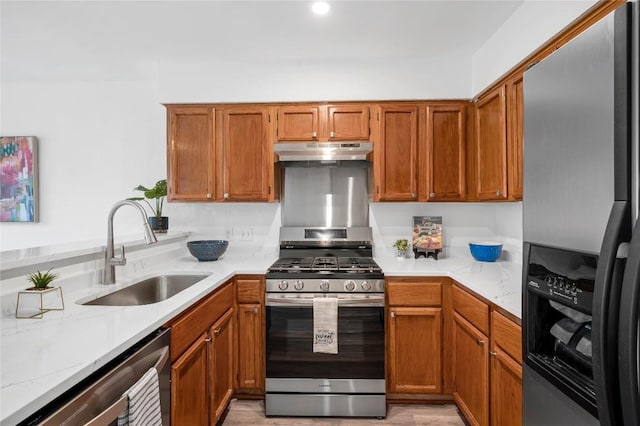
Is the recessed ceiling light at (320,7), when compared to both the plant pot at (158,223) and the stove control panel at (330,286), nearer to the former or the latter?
the stove control panel at (330,286)

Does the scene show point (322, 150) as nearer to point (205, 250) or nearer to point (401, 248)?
point (401, 248)

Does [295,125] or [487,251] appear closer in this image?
[487,251]

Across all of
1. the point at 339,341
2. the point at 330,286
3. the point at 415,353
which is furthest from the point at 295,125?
the point at 415,353

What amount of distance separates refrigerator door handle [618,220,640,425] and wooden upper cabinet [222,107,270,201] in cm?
254

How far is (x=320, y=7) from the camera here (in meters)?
2.16

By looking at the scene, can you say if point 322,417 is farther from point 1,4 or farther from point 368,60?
point 1,4

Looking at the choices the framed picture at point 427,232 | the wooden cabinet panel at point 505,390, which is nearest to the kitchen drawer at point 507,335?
the wooden cabinet panel at point 505,390

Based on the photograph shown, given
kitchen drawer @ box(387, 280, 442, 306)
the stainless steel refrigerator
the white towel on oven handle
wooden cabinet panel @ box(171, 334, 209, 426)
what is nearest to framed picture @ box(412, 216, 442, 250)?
kitchen drawer @ box(387, 280, 442, 306)

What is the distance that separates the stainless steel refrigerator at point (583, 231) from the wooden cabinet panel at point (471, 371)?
94 centimetres

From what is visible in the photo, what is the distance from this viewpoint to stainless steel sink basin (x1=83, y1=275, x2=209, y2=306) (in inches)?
76.6

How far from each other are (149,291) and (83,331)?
1076 millimetres

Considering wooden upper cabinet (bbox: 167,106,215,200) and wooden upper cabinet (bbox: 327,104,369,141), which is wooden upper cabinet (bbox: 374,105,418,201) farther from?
wooden upper cabinet (bbox: 167,106,215,200)

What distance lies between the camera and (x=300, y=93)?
296 cm

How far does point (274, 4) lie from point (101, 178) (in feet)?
7.94
